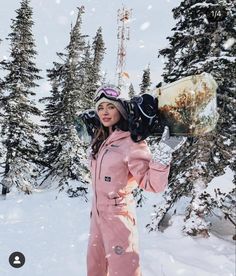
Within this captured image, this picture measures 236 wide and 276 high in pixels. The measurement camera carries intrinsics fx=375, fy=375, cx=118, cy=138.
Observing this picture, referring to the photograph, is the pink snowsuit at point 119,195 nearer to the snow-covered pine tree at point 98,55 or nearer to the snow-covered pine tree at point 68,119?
the snow-covered pine tree at point 68,119

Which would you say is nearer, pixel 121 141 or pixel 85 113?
pixel 121 141

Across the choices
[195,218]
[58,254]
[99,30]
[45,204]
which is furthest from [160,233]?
[99,30]

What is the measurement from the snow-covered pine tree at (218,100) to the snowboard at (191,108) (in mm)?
7012

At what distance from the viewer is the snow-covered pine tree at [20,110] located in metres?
25.4

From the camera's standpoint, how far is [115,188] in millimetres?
3654

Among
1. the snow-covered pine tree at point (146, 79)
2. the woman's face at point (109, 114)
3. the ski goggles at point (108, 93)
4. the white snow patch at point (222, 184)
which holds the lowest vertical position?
the white snow patch at point (222, 184)

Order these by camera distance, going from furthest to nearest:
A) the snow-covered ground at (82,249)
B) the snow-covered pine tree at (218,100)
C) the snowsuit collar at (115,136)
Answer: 1. the snow-covered pine tree at (218,100)
2. the snow-covered ground at (82,249)
3. the snowsuit collar at (115,136)

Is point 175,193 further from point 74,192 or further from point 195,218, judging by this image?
point 74,192

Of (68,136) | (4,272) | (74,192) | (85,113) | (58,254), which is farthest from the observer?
(68,136)

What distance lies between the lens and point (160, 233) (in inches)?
443

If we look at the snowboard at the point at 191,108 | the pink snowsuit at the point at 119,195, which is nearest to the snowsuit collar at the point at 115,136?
the pink snowsuit at the point at 119,195

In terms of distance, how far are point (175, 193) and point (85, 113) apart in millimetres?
7266

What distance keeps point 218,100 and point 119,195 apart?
24.8ft

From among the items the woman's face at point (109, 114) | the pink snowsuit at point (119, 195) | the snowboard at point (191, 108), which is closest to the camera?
the snowboard at point (191, 108)
